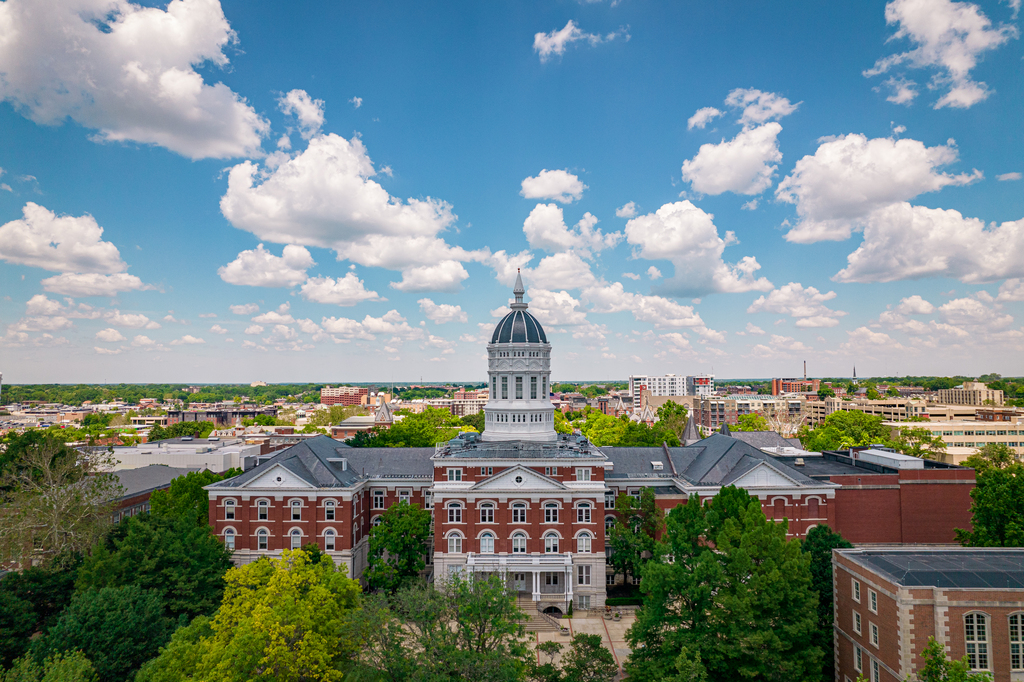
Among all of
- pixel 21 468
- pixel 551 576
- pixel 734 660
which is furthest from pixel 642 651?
pixel 21 468

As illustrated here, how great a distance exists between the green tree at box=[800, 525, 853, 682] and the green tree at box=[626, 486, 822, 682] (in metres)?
3.18

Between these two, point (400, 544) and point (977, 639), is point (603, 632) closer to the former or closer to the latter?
point (400, 544)

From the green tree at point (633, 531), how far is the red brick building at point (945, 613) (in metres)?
23.3

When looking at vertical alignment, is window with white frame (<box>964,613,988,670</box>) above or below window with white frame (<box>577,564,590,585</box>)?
above

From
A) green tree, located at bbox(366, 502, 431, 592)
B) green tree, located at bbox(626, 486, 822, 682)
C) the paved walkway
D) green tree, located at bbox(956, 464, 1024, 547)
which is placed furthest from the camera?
green tree, located at bbox(366, 502, 431, 592)

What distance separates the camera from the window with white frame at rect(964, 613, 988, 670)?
29.7 metres

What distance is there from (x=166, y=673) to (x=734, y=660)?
3329 centimetres

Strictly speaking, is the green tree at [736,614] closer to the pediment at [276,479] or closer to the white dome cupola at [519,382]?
the white dome cupola at [519,382]

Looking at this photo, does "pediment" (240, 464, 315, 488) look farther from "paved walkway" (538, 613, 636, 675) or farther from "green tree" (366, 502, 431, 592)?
"paved walkway" (538, 613, 636, 675)

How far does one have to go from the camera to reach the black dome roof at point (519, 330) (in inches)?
2655

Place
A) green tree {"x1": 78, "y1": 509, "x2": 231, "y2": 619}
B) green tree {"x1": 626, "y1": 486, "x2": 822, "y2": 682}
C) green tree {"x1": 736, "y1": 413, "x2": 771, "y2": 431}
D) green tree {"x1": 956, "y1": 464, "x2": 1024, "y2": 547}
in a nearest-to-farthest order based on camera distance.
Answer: green tree {"x1": 626, "y1": 486, "x2": 822, "y2": 682} < green tree {"x1": 956, "y1": 464, "x2": 1024, "y2": 547} < green tree {"x1": 78, "y1": 509, "x2": 231, "y2": 619} < green tree {"x1": 736, "y1": 413, "x2": 771, "y2": 431}

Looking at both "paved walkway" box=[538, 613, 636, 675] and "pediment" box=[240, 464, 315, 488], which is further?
"pediment" box=[240, 464, 315, 488]

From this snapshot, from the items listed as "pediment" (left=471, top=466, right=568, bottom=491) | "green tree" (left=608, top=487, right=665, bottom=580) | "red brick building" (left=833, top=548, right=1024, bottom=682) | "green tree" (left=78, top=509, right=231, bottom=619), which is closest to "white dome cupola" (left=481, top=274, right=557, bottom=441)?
"pediment" (left=471, top=466, right=568, bottom=491)

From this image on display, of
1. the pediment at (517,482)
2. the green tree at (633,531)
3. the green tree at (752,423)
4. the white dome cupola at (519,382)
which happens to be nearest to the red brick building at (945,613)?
the green tree at (633,531)
